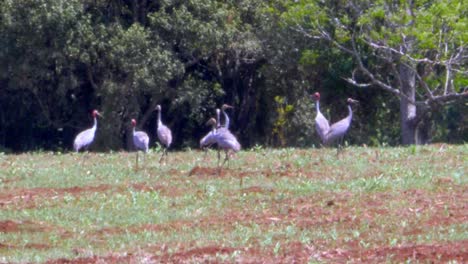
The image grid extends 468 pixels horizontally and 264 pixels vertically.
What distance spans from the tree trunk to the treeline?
1.09 m

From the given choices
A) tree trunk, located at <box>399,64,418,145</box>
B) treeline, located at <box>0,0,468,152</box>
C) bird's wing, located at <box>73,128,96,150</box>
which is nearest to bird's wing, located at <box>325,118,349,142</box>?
bird's wing, located at <box>73,128,96,150</box>

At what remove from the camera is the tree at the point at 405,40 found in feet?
95.3

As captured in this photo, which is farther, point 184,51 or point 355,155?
Result: point 184,51

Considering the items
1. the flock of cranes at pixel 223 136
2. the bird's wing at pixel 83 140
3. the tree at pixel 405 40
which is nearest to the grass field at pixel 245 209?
the flock of cranes at pixel 223 136

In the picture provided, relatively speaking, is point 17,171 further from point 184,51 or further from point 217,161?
point 184,51

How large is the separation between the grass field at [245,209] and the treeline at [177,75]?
423 inches

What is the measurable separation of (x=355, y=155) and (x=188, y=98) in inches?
507

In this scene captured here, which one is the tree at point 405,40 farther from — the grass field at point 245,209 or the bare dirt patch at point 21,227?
the bare dirt patch at point 21,227

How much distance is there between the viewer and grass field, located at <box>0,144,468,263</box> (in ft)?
36.4

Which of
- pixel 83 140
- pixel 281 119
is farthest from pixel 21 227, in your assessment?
pixel 281 119

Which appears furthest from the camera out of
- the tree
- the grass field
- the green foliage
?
the green foliage

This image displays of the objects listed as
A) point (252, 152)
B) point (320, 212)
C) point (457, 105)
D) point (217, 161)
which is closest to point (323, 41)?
point (457, 105)

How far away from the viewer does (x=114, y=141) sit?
32.5m

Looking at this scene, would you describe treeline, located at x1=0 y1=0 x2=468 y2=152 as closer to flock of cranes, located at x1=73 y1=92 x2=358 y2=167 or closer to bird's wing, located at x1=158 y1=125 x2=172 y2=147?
flock of cranes, located at x1=73 y1=92 x2=358 y2=167
